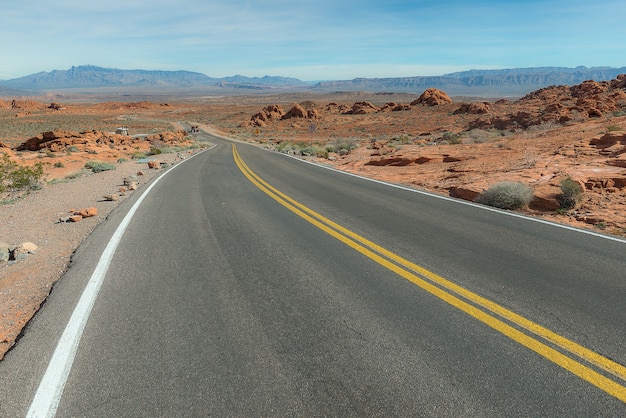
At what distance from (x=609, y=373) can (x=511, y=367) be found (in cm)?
68

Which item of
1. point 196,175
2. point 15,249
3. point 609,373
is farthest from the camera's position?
point 196,175

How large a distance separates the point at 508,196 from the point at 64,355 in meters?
8.96

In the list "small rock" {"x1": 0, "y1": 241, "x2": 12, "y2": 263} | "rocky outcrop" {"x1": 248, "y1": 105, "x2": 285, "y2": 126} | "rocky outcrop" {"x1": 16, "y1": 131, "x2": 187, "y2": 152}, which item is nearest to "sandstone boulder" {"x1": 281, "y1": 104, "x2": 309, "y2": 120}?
"rocky outcrop" {"x1": 248, "y1": 105, "x2": 285, "y2": 126}

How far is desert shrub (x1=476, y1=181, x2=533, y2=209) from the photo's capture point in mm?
8917

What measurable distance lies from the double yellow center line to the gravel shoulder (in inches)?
170

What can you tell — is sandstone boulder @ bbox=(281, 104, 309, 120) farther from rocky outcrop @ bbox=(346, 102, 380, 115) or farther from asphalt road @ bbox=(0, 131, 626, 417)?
asphalt road @ bbox=(0, 131, 626, 417)

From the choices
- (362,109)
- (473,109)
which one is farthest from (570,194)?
(362,109)

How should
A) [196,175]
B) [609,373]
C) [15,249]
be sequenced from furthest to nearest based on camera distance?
1. [196,175]
2. [15,249]
3. [609,373]

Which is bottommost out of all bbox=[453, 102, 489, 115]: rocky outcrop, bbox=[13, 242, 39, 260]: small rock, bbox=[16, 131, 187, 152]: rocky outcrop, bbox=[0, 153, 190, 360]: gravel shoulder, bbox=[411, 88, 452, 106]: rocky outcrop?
bbox=[0, 153, 190, 360]: gravel shoulder

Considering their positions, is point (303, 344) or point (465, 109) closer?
point (303, 344)

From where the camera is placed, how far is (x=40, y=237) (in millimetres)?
7398

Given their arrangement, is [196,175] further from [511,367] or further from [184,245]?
[511,367]

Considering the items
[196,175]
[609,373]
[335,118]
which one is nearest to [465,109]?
[335,118]

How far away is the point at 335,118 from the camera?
90000 millimetres
